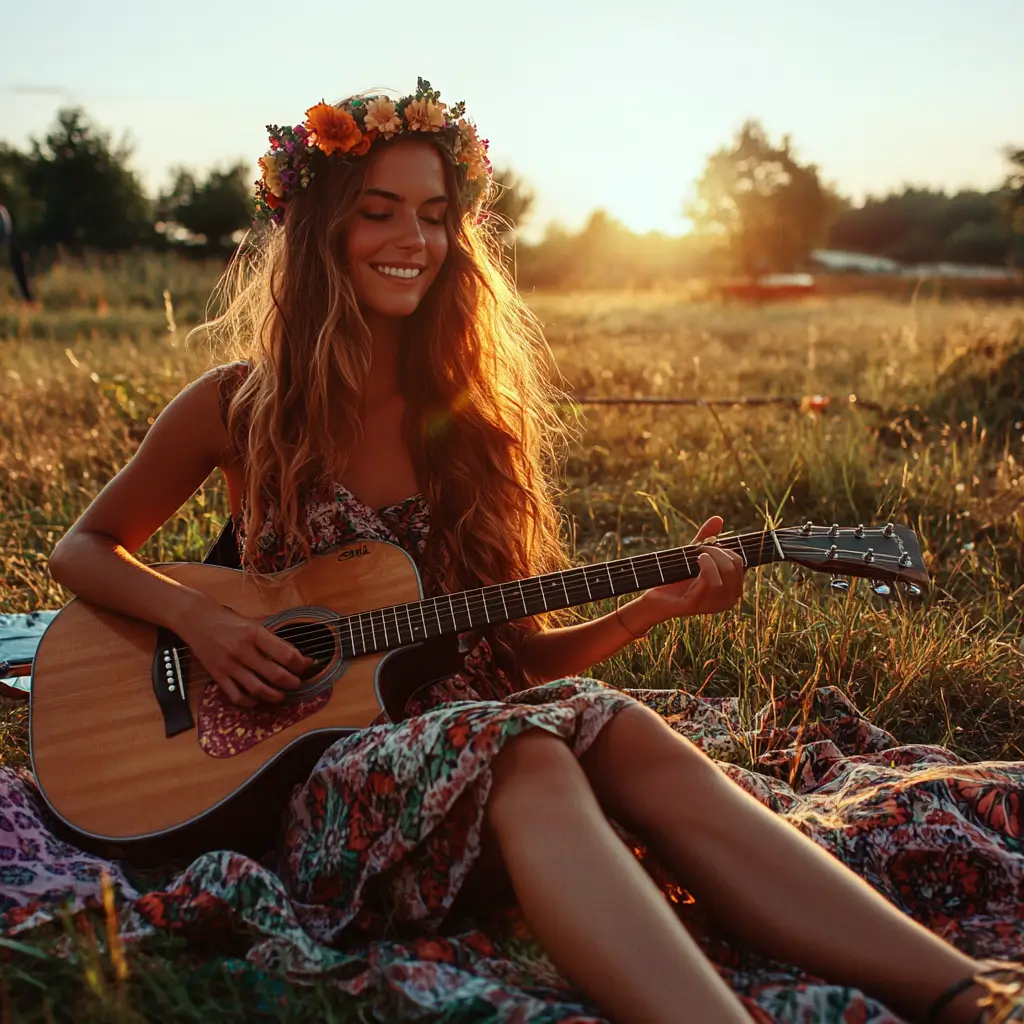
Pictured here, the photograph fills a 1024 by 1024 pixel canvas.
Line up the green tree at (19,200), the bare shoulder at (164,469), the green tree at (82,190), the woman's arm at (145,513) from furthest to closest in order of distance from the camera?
the green tree at (82,190)
the green tree at (19,200)
the bare shoulder at (164,469)
the woman's arm at (145,513)

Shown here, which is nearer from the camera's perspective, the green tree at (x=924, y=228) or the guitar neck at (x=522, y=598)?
the guitar neck at (x=522, y=598)

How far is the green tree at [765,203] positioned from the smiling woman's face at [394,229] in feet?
148

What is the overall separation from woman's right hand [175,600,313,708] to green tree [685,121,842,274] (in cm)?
4572

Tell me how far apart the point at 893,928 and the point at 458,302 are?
1.96 meters

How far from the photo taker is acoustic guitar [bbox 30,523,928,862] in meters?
2.13

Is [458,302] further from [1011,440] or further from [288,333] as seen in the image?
[1011,440]

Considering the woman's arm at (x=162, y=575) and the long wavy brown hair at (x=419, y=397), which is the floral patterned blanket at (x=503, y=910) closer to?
the woman's arm at (x=162, y=575)

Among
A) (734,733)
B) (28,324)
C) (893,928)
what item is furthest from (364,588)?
(28,324)

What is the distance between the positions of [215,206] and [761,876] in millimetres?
33750

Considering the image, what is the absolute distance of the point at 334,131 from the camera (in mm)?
2641

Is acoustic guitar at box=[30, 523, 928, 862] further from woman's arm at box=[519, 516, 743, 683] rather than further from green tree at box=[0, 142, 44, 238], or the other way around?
green tree at box=[0, 142, 44, 238]

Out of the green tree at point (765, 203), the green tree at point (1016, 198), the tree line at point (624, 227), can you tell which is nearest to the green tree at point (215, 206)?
the tree line at point (624, 227)

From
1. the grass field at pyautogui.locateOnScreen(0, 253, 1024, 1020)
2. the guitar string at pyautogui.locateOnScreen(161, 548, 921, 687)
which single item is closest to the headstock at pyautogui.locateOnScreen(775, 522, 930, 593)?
the guitar string at pyautogui.locateOnScreen(161, 548, 921, 687)

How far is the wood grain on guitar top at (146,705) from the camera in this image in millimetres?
2125
